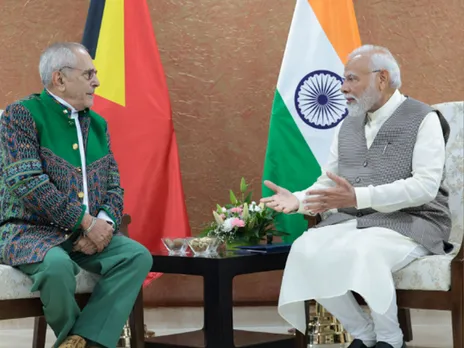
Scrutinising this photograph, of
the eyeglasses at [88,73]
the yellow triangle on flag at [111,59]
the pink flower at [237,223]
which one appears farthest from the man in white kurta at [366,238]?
the yellow triangle on flag at [111,59]

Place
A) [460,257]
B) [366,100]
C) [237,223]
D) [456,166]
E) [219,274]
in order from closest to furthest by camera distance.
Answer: [460,257]
[219,274]
[366,100]
[237,223]
[456,166]

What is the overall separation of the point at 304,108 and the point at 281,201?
41.9 inches

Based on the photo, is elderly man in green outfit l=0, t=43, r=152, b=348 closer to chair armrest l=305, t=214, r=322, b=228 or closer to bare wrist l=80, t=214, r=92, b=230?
bare wrist l=80, t=214, r=92, b=230

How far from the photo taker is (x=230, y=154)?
5.02 meters

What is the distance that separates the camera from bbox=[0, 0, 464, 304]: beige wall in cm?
495

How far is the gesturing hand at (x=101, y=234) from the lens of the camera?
3.34m

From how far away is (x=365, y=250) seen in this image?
10.3ft

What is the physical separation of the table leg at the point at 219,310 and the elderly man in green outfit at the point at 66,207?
309 millimetres

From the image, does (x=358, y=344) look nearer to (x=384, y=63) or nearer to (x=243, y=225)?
(x=243, y=225)

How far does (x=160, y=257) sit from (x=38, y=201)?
697 mm

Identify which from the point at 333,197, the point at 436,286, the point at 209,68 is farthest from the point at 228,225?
the point at 209,68

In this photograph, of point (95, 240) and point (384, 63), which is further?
point (384, 63)

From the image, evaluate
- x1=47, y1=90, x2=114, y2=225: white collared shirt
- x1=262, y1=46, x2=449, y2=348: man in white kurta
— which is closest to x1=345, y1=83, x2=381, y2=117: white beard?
x1=262, y1=46, x2=449, y2=348: man in white kurta

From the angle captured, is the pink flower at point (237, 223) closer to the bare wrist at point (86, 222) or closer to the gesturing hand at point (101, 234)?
the gesturing hand at point (101, 234)
